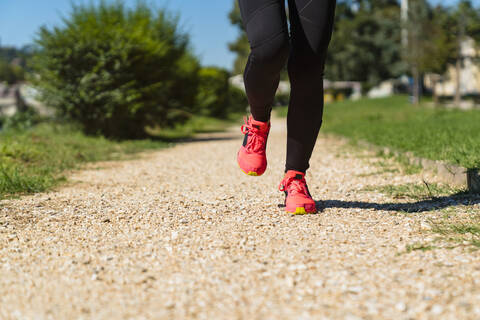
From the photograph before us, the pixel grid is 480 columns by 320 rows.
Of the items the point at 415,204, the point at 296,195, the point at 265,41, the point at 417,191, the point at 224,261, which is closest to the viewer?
the point at 224,261

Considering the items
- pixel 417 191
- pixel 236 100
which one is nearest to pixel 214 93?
pixel 236 100

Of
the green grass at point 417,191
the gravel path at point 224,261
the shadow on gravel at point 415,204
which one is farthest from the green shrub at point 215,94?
the gravel path at point 224,261

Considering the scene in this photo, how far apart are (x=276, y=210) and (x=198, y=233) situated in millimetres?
669

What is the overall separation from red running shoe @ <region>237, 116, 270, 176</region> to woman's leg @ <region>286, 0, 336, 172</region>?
0.19m

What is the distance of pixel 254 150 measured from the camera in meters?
2.68

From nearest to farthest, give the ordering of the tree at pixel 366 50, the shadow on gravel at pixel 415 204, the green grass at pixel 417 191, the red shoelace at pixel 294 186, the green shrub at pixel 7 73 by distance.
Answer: the red shoelace at pixel 294 186 < the shadow on gravel at pixel 415 204 < the green grass at pixel 417 191 < the tree at pixel 366 50 < the green shrub at pixel 7 73

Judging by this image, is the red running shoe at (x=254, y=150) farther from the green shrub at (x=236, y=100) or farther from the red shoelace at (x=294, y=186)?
the green shrub at (x=236, y=100)

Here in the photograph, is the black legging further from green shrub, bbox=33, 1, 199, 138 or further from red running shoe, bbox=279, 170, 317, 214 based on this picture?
green shrub, bbox=33, 1, 199, 138

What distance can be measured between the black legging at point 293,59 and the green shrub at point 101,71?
7095mm

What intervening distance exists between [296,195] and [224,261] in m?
0.93

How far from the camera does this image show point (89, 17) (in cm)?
968

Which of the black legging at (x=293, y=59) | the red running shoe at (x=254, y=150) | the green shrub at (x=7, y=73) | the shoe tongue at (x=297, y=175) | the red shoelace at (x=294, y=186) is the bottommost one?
the red shoelace at (x=294, y=186)

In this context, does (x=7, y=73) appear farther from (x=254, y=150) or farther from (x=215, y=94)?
(x=254, y=150)

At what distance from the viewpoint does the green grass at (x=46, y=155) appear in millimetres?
3893
